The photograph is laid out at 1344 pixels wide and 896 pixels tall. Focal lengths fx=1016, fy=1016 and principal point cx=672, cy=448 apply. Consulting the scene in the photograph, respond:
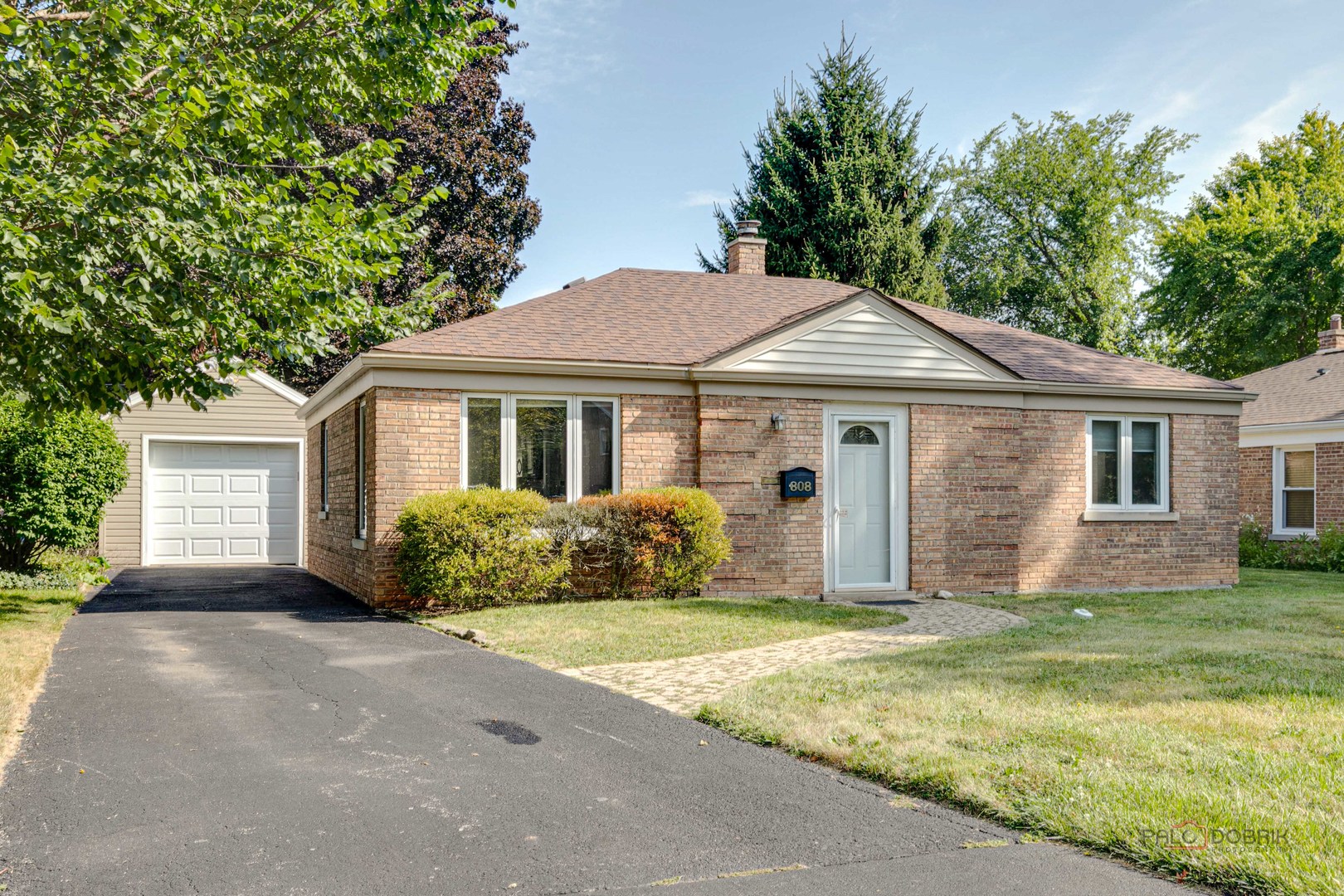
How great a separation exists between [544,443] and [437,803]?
8.36 meters

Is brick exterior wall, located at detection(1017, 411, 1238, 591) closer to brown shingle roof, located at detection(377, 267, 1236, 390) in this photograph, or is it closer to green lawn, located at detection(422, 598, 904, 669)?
brown shingle roof, located at detection(377, 267, 1236, 390)

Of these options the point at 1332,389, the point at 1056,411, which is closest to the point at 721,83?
the point at 1056,411

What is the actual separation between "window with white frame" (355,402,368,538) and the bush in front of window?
53.0ft

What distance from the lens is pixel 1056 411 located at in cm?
1502

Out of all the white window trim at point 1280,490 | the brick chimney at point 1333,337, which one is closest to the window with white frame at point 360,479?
the white window trim at point 1280,490

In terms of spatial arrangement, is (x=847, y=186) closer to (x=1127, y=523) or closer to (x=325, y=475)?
(x=1127, y=523)

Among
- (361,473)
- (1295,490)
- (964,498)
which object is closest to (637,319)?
(361,473)

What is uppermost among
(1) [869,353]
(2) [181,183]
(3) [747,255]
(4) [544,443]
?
(3) [747,255]

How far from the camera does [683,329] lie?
14750 millimetres

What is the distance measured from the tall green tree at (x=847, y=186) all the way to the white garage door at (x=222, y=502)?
14585mm

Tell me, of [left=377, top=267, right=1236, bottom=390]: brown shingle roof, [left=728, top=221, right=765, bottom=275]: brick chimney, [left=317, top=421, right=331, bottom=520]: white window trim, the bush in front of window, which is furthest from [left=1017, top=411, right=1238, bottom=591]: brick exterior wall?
[left=317, top=421, right=331, bottom=520]: white window trim

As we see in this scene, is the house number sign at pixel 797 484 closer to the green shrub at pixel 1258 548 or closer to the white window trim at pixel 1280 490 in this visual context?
the green shrub at pixel 1258 548

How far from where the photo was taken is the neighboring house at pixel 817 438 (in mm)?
12703

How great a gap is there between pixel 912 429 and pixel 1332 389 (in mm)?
13185
